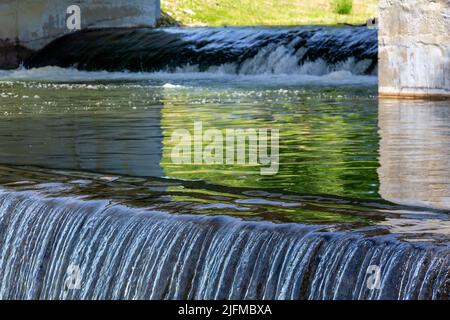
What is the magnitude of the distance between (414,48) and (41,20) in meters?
17.3

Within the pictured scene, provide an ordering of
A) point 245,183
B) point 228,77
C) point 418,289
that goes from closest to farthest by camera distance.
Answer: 1. point 418,289
2. point 245,183
3. point 228,77

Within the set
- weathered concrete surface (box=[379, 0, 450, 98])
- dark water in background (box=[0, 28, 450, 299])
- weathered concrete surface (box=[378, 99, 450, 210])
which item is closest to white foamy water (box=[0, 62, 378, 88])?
weathered concrete surface (box=[379, 0, 450, 98])

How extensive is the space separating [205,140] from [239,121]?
200 cm

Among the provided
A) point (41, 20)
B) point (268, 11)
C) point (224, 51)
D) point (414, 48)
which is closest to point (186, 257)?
point (414, 48)

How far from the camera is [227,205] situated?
7633mm

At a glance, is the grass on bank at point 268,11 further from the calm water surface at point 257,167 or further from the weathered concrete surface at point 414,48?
the weathered concrete surface at point 414,48

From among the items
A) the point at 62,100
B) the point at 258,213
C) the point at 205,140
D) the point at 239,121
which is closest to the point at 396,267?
the point at 258,213

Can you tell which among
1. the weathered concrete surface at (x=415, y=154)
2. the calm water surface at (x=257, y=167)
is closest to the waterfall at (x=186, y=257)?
the calm water surface at (x=257, y=167)

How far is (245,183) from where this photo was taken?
29.2ft

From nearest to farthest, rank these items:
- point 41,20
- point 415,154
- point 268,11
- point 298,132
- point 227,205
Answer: point 227,205, point 415,154, point 298,132, point 41,20, point 268,11

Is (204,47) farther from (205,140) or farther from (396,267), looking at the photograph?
(396,267)

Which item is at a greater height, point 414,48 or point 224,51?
point 414,48

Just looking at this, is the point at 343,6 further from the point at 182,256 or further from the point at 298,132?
the point at 182,256

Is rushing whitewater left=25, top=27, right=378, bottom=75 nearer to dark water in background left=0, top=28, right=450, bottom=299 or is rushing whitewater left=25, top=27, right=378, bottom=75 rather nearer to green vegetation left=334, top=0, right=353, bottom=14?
dark water in background left=0, top=28, right=450, bottom=299
